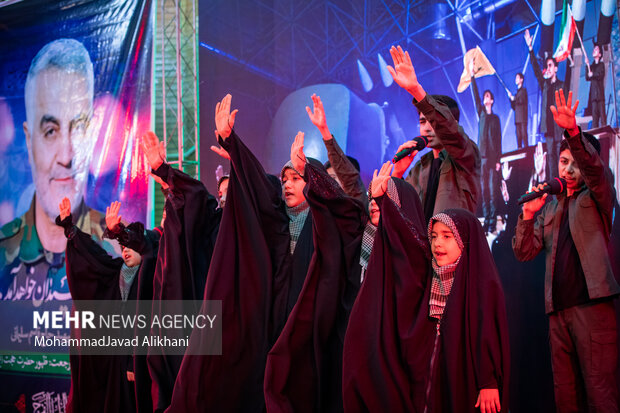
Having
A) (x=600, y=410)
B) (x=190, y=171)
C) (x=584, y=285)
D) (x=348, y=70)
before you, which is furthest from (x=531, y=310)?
(x=190, y=171)

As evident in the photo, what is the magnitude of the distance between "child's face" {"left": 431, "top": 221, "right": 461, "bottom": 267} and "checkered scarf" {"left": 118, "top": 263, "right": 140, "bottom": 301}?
2.48 m

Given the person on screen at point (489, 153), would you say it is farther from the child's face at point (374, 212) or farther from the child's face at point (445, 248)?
the child's face at point (445, 248)

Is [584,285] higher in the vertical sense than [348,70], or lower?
lower

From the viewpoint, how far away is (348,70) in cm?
484

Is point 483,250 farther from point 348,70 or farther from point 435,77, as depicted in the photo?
point 348,70

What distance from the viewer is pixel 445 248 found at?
2475mm

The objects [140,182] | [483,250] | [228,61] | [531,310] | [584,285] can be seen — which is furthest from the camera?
[140,182]

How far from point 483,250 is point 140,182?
168 inches

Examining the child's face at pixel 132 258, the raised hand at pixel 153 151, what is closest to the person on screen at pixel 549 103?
the raised hand at pixel 153 151

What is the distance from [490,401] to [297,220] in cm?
151

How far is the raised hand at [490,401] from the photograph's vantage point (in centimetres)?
226

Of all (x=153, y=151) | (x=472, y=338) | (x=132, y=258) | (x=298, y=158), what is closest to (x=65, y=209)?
(x=132, y=258)

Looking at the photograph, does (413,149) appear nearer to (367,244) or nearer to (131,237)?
(367,244)

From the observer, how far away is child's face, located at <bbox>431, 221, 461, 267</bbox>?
2471mm
